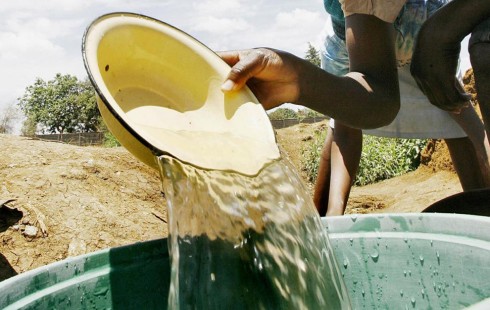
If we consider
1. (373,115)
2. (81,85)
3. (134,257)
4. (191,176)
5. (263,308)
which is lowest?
(263,308)

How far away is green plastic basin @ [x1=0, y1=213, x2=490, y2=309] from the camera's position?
1.19m

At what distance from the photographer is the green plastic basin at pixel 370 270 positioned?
1193 millimetres

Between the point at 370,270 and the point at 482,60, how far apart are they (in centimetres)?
66

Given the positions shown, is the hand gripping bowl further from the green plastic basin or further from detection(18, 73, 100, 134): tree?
detection(18, 73, 100, 134): tree

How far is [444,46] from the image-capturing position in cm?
170

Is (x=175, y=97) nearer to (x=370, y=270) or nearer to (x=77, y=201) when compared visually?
(x=370, y=270)

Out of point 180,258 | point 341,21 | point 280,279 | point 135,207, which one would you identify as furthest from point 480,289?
point 135,207

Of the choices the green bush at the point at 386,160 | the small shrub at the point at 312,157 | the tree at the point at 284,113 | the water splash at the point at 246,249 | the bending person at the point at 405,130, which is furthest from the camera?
the tree at the point at 284,113

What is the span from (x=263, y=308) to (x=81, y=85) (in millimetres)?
34604

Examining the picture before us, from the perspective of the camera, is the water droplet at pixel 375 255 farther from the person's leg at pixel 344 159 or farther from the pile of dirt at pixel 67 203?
the pile of dirt at pixel 67 203

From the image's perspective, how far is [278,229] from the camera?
4.04 ft

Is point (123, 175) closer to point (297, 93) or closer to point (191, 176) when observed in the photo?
point (297, 93)

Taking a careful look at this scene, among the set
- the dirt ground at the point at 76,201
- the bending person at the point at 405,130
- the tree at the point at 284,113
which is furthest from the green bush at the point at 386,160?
the tree at the point at 284,113

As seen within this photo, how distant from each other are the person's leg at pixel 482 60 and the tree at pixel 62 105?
27440 millimetres
